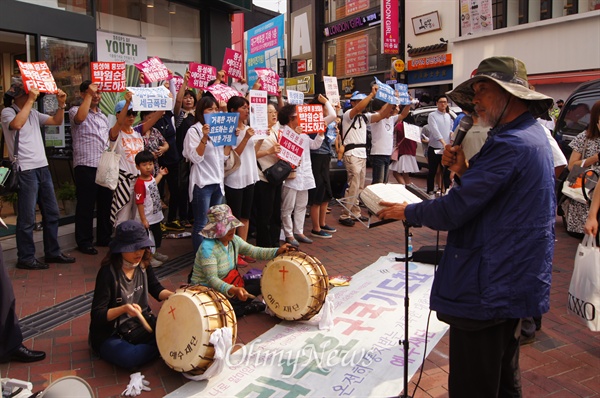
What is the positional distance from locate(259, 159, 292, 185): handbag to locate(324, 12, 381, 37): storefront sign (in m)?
21.7

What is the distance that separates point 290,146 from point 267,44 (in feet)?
35.8

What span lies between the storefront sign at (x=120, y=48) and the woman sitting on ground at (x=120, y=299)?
17.2 feet

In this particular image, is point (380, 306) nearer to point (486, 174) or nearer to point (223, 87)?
point (486, 174)

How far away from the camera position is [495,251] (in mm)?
2383

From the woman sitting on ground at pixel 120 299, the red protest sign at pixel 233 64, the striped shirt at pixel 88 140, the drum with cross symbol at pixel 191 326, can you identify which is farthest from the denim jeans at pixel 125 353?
the red protest sign at pixel 233 64

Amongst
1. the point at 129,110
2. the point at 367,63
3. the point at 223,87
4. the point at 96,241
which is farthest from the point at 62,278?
the point at 367,63

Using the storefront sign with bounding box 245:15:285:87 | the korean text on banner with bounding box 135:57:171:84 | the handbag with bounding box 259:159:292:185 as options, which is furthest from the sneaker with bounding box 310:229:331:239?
the storefront sign with bounding box 245:15:285:87

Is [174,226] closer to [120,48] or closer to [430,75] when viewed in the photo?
[120,48]

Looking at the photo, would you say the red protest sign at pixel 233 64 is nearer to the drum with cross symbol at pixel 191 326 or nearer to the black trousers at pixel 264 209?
the black trousers at pixel 264 209

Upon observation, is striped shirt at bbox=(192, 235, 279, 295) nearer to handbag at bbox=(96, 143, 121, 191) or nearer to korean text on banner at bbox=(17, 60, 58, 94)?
handbag at bbox=(96, 143, 121, 191)

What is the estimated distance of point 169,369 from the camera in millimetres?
3900

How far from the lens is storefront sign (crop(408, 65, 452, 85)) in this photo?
2276cm

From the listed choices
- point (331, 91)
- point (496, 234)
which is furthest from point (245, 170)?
point (496, 234)

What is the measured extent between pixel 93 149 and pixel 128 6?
337 centimetres
